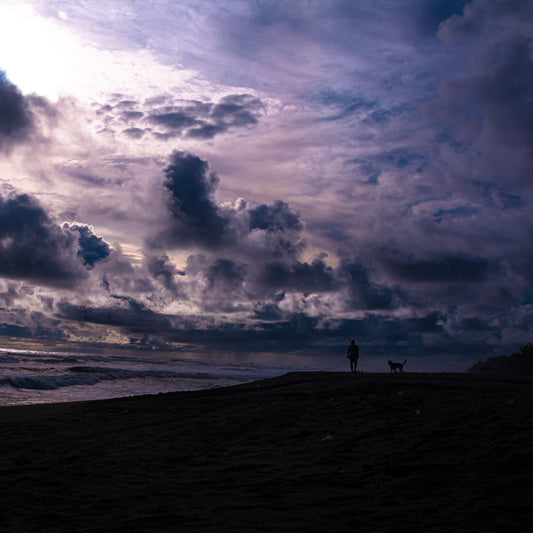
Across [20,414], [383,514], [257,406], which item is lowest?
[20,414]

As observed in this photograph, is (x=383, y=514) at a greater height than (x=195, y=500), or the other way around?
(x=383, y=514)

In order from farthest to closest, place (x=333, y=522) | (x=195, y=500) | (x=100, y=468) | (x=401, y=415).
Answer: (x=401, y=415)
(x=100, y=468)
(x=195, y=500)
(x=333, y=522)

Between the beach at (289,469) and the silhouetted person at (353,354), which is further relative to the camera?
the silhouetted person at (353,354)

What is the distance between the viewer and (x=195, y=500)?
5.79 metres

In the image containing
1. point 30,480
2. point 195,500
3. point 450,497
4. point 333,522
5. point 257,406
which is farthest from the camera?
point 257,406

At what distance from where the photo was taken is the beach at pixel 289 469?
16.4ft

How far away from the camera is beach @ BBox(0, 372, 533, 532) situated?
500 centimetres

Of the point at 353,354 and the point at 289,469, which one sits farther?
the point at 353,354

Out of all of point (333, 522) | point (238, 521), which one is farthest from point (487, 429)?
point (238, 521)

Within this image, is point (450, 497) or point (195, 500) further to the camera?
point (195, 500)

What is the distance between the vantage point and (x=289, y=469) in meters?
6.98

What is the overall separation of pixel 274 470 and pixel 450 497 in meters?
2.66

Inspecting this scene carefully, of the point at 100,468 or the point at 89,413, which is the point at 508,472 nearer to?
the point at 100,468

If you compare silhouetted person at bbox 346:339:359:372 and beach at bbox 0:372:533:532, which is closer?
beach at bbox 0:372:533:532
